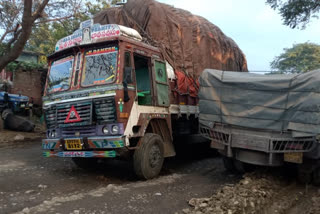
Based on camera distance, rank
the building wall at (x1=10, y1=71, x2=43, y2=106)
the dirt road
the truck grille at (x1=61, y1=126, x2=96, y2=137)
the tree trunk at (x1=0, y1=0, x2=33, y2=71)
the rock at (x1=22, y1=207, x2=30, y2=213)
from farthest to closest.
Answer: the building wall at (x1=10, y1=71, x2=43, y2=106), the tree trunk at (x1=0, y1=0, x2=33, y2=71), the truck grille at (x1=61, y1=126, x2=96, y2=137), the dirt road, the rock at (x1=22, y1=207, x2=30, y2=213)

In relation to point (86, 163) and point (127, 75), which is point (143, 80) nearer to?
point (127, 75)

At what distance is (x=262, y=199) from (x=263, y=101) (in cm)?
172

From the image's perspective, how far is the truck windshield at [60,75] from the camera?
5.83 meters

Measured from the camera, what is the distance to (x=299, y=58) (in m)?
33.8

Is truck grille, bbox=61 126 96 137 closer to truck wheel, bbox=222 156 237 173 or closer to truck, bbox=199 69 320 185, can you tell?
truck, bbox=199 69 320 185

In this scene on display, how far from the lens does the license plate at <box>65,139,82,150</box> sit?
5.35m

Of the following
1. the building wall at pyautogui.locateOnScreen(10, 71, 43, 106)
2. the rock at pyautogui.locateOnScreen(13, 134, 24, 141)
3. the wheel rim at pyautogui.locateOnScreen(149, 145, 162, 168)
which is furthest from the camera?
the building wall at pyautogui.locateOnScreen(10, 71, 43, 106)

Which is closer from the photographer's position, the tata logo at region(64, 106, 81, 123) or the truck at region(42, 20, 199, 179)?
the truck at region(42, 20, 199, 179)

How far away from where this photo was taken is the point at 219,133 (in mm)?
5629

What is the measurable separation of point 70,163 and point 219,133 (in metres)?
3.94

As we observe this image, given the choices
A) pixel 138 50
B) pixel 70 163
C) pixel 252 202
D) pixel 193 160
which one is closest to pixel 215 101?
pixel 138 50

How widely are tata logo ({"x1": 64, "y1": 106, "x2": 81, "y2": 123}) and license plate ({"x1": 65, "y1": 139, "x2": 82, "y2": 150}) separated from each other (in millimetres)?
368

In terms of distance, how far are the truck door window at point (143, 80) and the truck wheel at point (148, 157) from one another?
0.78 meters

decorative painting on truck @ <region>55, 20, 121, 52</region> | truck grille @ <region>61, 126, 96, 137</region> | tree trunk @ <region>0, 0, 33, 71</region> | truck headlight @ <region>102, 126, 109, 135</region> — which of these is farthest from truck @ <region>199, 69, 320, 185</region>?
tree trunk @ <region>0, 0, 33, 71</region>
